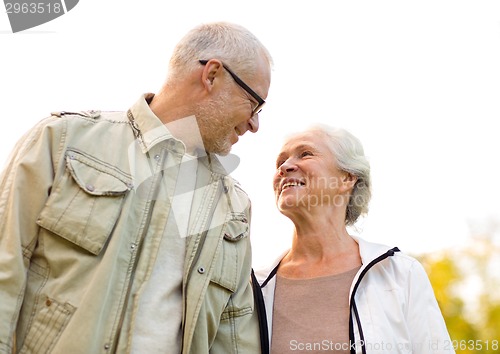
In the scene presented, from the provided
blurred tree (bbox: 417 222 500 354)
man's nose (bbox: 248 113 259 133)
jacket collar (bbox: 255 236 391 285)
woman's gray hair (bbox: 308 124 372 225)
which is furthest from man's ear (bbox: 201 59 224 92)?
blurred tree (bbox: 417 222 500 354)

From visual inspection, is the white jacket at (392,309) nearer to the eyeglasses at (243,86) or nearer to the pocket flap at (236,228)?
the pocket flap at (236,228)

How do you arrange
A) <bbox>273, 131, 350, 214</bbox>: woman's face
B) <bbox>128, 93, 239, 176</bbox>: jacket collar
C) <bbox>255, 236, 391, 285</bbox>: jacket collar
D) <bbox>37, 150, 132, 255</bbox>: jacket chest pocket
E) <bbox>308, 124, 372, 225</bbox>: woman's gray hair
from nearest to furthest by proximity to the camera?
1. <bbox>37, 150, 132, 255</bbox>: jacket chest pocket
2. <bbox>128, 93, 239, 176</bbox>: jacket collar
3. <bbox>255, 236, 391, 285</bbox>: jacket collar
4. <bbox>273, 131, 350, 214</bbox>: woman's face
5. <bbox>308, 124, 372, 225</bbox>: woman's gray hair

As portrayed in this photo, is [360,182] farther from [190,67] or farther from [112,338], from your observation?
[112,338]

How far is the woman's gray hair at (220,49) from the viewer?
256cm

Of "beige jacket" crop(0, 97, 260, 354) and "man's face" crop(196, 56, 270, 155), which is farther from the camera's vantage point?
"man's face" crop(196, 56, 270, 155)

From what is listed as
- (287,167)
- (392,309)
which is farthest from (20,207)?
(392,309)

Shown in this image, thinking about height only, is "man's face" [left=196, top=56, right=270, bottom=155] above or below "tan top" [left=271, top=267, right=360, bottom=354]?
above

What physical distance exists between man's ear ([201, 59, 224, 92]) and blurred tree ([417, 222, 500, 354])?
10.4 meters

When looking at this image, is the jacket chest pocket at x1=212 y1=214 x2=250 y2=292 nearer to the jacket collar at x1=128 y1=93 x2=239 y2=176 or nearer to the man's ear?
the jacket collar at x1=128 y1=93 x2=239 y2=176

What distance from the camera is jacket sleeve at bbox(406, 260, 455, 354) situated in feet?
8.23

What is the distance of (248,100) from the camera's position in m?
2.58

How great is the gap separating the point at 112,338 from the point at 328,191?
1.48 metres

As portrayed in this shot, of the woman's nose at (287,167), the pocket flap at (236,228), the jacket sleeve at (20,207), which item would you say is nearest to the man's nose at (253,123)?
the pocket flap at (236,228)

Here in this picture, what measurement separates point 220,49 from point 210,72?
114 mm
